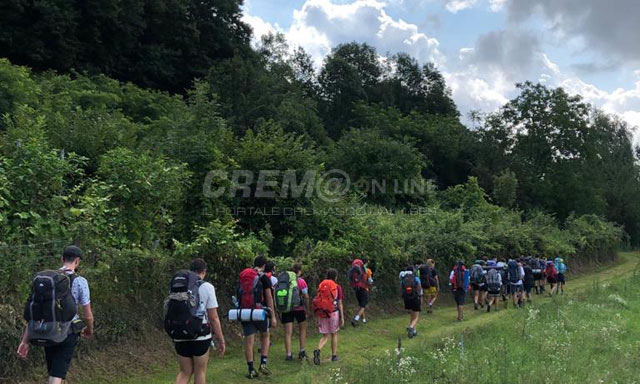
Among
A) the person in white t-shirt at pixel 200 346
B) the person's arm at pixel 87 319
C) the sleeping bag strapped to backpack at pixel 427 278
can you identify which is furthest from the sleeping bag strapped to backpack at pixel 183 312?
the sleeping bag strapped to backpack at pixel 427 278

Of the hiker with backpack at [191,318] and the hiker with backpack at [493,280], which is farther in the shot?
the hiker with backpack at [493,280]

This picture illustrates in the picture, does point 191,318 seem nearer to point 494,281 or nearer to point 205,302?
point 205,302

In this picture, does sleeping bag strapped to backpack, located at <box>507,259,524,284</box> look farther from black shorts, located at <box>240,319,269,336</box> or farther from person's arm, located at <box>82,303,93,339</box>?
person's arm, located at <box>82,303,93,339</box>

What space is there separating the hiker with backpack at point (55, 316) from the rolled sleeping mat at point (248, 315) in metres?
3.05

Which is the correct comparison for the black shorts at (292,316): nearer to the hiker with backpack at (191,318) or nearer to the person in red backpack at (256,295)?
the person in red backpack at (256,295)

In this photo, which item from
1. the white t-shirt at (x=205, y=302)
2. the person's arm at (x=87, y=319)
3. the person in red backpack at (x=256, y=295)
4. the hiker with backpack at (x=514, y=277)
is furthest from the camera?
the hiker with backpack at (x=514, y=277)

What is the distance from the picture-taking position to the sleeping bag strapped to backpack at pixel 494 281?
19.2m

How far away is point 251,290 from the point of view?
364 inches

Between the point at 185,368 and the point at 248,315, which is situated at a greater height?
the point at 248,315

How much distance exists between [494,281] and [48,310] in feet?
53.2

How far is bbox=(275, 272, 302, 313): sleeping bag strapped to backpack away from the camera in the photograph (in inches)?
407

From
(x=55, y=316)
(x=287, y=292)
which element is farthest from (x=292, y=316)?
(x=55, y=316)

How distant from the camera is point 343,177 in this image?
3297 centimetres

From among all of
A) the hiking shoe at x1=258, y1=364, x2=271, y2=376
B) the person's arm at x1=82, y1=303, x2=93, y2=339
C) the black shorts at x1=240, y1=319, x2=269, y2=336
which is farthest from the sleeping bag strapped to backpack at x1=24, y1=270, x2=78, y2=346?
the hiking shoe at x1=258, y1=364, x2=271, y2=376
